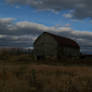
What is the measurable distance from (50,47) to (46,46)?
1.13 meters

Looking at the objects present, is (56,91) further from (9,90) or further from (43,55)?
(43,55)

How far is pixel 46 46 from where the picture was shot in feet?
120

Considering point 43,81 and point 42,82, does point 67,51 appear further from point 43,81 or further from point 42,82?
point 42,82

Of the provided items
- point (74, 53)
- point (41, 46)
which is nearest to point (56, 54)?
point (41, 46)

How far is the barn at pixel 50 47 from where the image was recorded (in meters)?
35.4

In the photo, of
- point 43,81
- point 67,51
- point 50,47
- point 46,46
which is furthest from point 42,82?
point 67,51

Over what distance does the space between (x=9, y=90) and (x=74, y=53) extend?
37.9 meters

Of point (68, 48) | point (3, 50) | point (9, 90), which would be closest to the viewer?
point (9, 90)

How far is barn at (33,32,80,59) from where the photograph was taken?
3541 centimetres

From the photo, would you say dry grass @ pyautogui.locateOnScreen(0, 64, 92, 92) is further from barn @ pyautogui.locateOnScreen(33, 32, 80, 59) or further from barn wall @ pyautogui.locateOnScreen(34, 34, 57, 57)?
barn wall @ pyautogui.locateOnScreen(34, 34, 57, 57)

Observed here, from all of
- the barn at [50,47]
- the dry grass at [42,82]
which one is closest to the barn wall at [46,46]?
the barn at [50,47]

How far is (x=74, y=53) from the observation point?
42.6 metres

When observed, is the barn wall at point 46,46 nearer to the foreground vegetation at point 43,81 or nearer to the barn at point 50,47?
the barn at point 50,47

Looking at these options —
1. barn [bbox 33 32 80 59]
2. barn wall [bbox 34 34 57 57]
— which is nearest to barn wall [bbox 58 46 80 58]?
barn [bbox 33 32 80 59]
